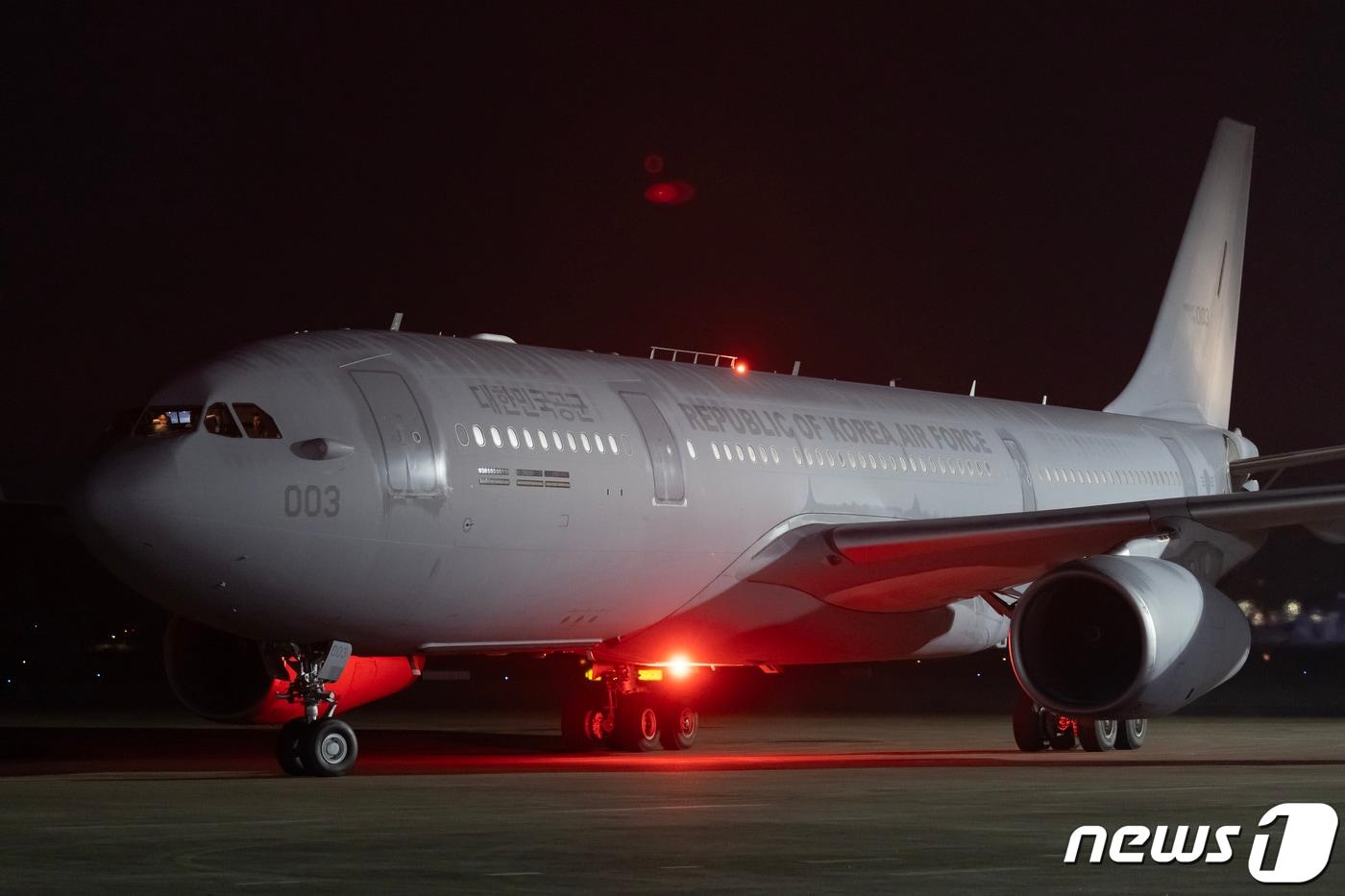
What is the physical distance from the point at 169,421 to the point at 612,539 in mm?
4430

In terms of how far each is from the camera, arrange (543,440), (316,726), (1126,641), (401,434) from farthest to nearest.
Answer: (1126,641)
(543,440)
(401,434)
(316,726)

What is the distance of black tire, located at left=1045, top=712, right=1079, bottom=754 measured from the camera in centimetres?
2434

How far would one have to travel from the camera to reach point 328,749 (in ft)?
57.9

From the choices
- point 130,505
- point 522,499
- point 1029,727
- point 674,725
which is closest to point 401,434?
point 522,499

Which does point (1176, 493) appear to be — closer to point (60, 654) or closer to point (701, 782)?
point (701, 782)

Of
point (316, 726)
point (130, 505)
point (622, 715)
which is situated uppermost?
point (130, 505)

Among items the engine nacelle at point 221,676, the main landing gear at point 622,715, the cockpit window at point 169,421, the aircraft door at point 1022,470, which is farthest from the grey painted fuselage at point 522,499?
the engine nacelle at point 221,676

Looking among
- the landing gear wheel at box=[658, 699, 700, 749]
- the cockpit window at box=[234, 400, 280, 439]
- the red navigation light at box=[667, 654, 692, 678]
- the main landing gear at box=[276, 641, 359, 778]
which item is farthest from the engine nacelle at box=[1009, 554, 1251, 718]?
the cockpit window at box=[234, 400, 280, 439]

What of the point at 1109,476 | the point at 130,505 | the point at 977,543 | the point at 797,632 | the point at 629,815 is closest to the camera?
the point at 629,815

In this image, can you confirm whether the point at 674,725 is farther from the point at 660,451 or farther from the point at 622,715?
the point at 660,451

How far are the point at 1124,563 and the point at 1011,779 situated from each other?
3.14 meters

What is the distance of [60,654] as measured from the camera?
210 feet

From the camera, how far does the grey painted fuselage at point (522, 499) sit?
679 inches

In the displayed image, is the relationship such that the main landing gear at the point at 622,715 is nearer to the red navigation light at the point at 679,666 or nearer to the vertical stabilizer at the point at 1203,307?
the red navigation light at the point at 679,666
